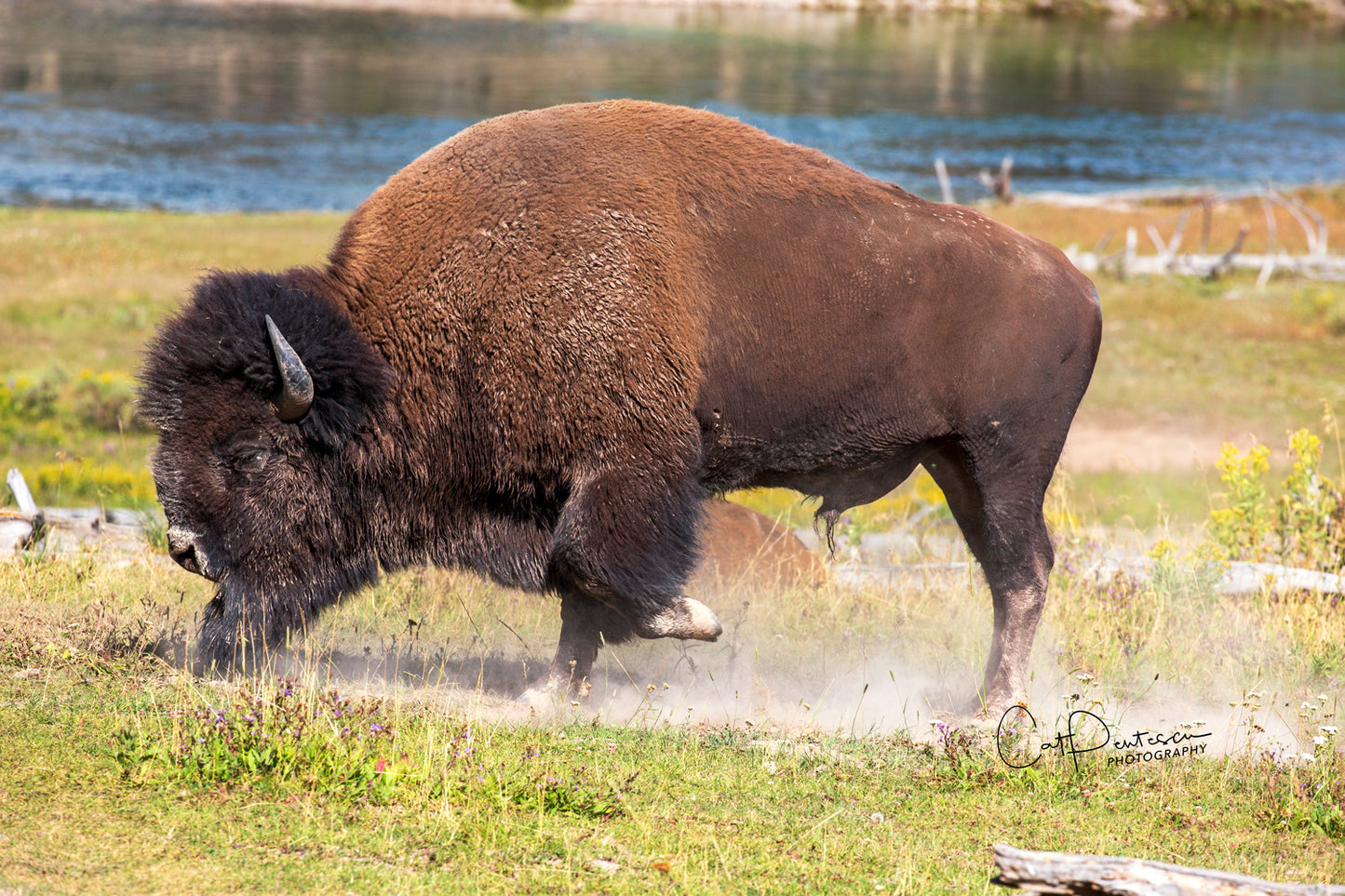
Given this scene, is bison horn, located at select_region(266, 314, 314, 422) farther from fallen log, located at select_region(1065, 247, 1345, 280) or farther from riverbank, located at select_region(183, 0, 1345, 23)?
riverbank, located at select_region(183, 0, 1345, 23)

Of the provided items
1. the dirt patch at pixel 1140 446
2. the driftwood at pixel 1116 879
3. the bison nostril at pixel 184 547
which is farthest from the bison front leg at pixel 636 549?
the dirt patch at pixel 1140 446

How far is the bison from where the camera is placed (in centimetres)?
524

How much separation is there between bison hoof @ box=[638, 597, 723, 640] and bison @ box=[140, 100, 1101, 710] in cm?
1

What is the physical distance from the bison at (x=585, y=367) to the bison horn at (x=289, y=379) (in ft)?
0.04

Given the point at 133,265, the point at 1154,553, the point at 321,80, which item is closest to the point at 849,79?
the point at 321,80

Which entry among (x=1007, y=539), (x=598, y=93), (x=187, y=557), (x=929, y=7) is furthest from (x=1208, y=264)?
(x=929, y=7)

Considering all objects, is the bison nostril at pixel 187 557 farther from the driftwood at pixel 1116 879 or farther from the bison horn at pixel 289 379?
the driftwood at pixel 1116 879

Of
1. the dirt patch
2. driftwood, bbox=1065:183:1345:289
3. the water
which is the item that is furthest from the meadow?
the water

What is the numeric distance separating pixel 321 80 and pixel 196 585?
5580cm

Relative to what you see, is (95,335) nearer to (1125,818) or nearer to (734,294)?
(734,294)

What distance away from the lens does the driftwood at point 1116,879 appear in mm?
3311

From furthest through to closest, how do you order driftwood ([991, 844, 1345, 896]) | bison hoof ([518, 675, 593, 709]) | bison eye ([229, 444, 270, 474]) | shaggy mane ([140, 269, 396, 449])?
bison hoof ([518, 675, 593, 709]) → bison eye ([229, 444, 270, 474]) → shaggy mane ([140, 269, 396, 449]) → driftwood ([991, 844, 1345, 896])

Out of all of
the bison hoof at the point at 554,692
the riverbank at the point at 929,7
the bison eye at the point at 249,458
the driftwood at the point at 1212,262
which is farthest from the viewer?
the riverbank at the point at 929,7

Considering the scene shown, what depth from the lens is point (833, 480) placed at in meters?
5.86
